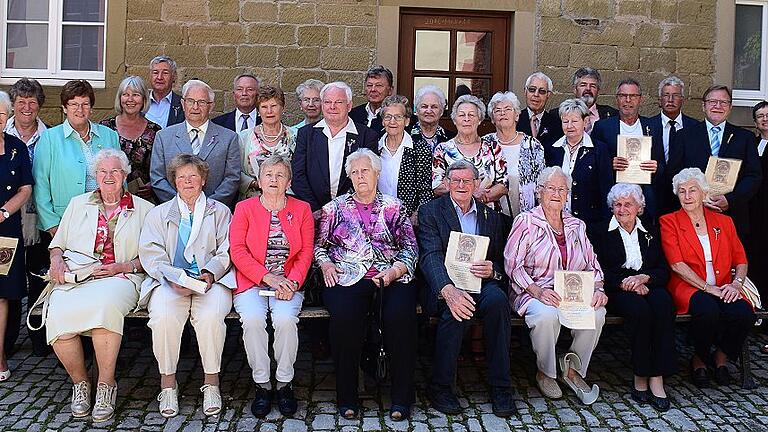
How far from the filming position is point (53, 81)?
7590mm

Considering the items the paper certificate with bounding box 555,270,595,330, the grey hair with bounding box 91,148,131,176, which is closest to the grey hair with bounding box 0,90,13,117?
the grey hair with bounding box 91,148,131,176

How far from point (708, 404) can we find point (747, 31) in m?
4.89

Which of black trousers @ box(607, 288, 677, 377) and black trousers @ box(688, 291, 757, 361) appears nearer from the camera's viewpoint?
black trousers @ box(607, 288, 677, 377)

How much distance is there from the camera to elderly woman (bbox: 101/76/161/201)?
5.70 m

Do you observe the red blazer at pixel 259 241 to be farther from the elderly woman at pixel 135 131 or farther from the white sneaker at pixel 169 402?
the elderly woman at pixel 135 131

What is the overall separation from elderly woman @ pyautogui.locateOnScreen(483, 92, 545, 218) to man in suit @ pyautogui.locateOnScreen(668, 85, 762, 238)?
4.10ft

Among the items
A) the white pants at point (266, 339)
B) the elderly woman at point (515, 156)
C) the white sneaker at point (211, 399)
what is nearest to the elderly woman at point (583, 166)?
the elderly woman at point (515, 156)

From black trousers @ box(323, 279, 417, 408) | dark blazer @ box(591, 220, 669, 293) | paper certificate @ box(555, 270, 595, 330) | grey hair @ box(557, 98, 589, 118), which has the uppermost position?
grey hair @ box(557, 98, 589, 118)

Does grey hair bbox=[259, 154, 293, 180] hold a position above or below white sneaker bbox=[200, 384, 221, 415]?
above

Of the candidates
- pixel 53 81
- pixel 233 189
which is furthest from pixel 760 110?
pixel 53 81

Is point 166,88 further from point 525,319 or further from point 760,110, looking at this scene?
point 760,110

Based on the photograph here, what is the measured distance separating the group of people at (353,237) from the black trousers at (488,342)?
1 cm

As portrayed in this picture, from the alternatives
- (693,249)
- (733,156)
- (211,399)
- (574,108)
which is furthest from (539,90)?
(211,399)

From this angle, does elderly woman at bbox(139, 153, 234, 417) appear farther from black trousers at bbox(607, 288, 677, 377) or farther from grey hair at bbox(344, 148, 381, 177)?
black trousers at bbox(607, 288, 677, 377)
